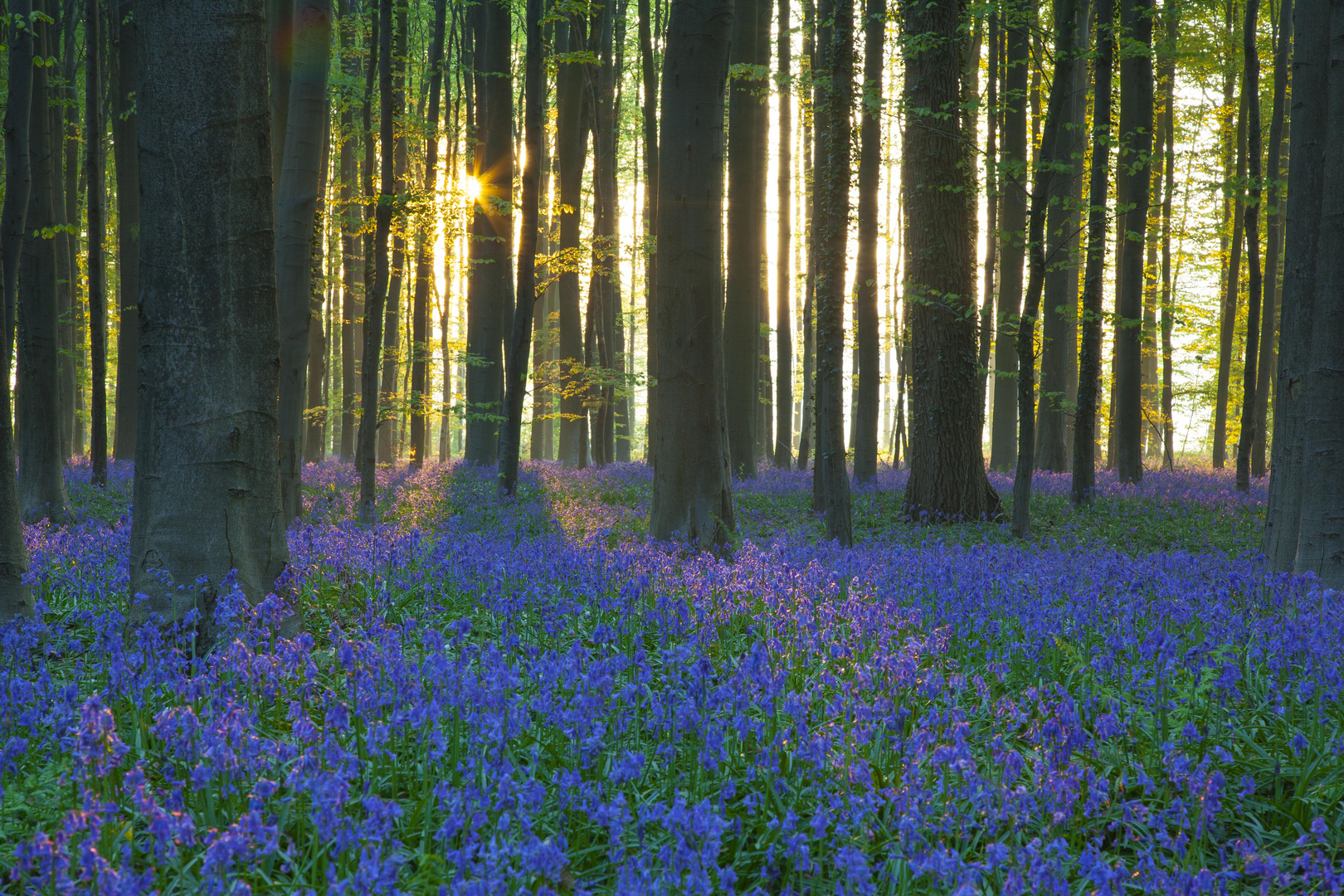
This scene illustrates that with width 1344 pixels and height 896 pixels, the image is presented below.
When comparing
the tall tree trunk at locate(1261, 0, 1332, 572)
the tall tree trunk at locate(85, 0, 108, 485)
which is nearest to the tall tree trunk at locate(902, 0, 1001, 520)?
the tall tree trunk at locate(1261, 0, 1332, 572)

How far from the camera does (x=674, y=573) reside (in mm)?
6211

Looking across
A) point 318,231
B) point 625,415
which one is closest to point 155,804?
point 318,231

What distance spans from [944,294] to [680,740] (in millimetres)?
9025

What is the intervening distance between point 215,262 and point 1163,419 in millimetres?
25031

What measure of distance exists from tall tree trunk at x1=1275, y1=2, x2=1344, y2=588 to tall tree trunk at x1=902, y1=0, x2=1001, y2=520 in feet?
14.9

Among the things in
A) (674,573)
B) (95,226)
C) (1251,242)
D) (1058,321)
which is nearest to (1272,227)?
(1058,321)

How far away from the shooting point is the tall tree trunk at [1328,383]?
6277mm

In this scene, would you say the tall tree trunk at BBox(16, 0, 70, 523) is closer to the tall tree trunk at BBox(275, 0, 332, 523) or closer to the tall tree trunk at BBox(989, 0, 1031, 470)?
the tall tree trunk at BBox(275, 0, 332, 523)

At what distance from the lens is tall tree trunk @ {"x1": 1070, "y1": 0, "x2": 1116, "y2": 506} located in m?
11.0

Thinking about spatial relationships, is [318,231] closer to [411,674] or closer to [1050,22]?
[411,674]

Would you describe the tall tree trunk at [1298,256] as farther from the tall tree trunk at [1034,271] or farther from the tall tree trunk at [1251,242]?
the tall tree trunk at [1251,242]

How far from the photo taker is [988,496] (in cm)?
1109

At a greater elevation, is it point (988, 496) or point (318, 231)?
point (318, 231)

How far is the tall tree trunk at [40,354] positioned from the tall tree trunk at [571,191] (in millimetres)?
7192
